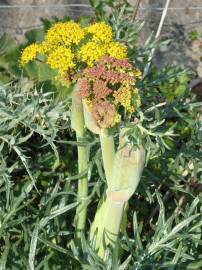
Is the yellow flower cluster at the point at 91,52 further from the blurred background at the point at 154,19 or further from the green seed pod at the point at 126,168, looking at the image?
the blurred background at the point at 154,19

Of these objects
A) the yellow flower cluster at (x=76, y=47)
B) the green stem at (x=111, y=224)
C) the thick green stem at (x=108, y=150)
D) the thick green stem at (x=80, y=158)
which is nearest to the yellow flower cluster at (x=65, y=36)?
the yellow flower cluster at (x=76, y=47)

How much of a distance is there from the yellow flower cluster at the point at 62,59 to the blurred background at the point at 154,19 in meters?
2.05

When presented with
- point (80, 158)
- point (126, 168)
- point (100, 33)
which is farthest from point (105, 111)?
point (80, 158)

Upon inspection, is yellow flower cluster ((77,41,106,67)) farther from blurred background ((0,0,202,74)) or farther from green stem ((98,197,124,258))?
blurred background ((0,0,202,74))

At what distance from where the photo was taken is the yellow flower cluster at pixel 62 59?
116 cm

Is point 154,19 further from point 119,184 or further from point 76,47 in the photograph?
point 119,184

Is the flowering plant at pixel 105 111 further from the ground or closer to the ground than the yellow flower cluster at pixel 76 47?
closer to the ground

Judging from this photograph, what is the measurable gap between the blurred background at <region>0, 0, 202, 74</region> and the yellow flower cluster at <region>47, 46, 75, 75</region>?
205cm

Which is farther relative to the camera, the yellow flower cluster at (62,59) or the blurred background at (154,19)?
the blurred background at (154,19)

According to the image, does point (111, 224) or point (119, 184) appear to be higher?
point (119, 184)

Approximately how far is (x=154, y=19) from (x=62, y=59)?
2372mm

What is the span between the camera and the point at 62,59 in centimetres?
116

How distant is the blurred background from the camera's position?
324 cm

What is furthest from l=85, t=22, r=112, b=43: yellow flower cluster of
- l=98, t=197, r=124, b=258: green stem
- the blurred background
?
the blurred background
